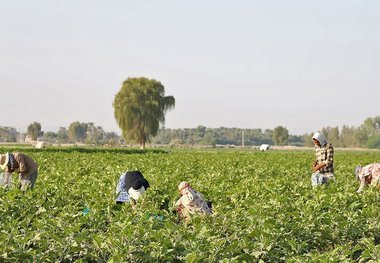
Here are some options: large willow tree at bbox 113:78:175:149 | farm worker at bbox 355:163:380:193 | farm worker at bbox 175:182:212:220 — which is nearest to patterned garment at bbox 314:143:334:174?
farm worker at bbox 355:163:380:193

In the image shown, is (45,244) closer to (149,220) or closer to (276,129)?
(149,220)

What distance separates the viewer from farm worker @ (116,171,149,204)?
9.56 meters

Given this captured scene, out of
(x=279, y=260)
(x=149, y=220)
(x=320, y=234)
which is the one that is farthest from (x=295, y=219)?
(x=149, y=220)

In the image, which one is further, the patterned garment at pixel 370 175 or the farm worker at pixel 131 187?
the patterned garment at pixel 370 175

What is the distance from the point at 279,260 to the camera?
6273mm

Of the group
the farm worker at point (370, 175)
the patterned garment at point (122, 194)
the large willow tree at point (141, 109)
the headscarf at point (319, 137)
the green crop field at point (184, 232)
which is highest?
the large willow tree at point (141, 109)

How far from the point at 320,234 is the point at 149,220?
7.37 feet

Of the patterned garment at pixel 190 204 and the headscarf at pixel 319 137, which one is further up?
the headscarf at pixel 319 137

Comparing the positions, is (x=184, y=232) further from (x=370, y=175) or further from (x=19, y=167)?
(x=370, y=175)

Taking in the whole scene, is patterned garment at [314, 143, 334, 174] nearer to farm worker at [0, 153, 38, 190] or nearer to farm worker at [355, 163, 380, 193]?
farm worker at [355, 163, 380, 193]

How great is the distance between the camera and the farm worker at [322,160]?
12.3m

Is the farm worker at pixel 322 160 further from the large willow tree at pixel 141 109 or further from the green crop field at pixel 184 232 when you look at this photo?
the large willow tree at pixel 141 109

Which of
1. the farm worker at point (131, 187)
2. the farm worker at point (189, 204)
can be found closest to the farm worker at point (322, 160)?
the farm worker at point (131, 187)

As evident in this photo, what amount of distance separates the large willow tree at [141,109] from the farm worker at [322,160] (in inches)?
2554
